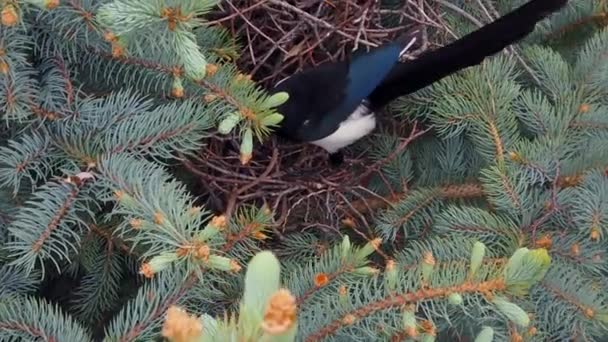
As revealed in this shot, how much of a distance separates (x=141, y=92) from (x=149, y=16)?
8.3 inches

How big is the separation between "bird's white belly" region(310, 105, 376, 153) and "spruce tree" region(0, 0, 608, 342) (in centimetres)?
3

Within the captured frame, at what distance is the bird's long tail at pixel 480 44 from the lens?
31.2 inches

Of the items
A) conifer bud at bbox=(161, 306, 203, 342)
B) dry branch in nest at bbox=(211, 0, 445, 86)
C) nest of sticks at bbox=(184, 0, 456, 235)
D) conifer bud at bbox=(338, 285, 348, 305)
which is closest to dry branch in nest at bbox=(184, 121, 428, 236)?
nest of sticks at bbox=(184, 0, 456, 235)

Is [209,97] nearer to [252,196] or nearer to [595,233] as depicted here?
[252,196]

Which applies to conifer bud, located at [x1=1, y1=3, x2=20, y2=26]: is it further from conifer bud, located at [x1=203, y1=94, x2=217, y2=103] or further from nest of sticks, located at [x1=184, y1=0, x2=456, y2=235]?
nest of sticks, located at [x1=184, y1=0, x2=456, y2=235]

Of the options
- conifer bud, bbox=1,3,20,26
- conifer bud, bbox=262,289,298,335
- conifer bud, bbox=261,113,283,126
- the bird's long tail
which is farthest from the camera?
the bird's long tail

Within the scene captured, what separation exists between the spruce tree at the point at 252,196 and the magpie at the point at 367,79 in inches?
0.9

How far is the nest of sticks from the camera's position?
2.70 feet

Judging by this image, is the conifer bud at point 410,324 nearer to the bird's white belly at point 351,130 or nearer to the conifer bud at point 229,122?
the conifer bud at point 229,122

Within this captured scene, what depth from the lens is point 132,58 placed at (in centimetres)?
64

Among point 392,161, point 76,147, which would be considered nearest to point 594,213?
point 392,161

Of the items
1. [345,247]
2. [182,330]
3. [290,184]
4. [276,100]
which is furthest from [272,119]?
[182,330]

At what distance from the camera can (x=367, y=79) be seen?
86cm

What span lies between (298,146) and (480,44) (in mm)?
259
